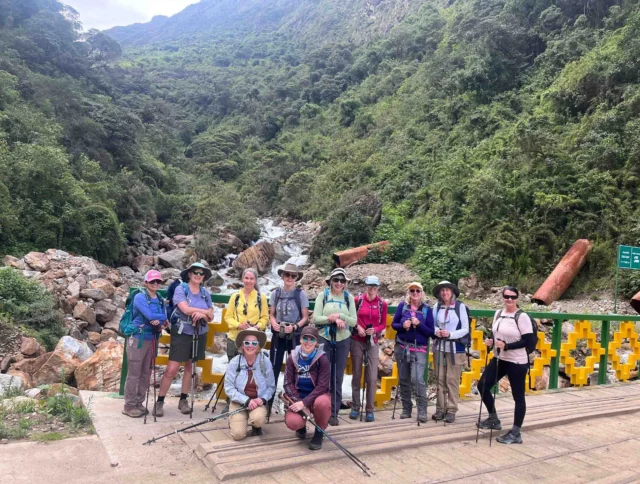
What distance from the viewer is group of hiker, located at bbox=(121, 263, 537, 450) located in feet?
13.5

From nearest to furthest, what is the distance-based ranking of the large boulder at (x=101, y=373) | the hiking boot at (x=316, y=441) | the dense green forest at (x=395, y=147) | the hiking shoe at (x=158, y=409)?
the hiking boot at (x=316, y=441) < the hiking shoe at (x=158, y=409) < the large boulder at (x=101, y=373) < the dense green forest at (x=395, y=147)

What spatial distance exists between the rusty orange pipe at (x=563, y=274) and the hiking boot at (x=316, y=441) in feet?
39.9

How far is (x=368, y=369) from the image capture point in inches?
191

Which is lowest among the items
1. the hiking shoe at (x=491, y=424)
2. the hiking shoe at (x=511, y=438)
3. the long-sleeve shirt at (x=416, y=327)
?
the hiking shoe at (x=511, y=438)

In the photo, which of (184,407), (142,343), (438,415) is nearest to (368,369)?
(438,415)

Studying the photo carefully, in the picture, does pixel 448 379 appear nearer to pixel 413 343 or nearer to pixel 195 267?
pixel 413 343

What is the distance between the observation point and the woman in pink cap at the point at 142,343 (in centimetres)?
441

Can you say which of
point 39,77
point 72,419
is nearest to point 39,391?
point 72,419

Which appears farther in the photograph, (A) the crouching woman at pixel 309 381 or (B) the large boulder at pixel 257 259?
(B) the large boulder at pixel 257 259

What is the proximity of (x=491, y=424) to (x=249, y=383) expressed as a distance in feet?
8.32

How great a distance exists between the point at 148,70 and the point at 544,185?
79.9m

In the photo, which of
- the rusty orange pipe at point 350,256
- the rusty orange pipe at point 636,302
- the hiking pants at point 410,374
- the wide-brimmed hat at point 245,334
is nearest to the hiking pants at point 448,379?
the hiking pants at point 410,374

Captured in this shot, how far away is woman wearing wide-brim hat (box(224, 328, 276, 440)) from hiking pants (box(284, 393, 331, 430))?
25 cm

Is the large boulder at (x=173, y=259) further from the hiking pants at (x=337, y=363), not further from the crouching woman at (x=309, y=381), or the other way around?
the crouching woman at (x=309, y=381)
